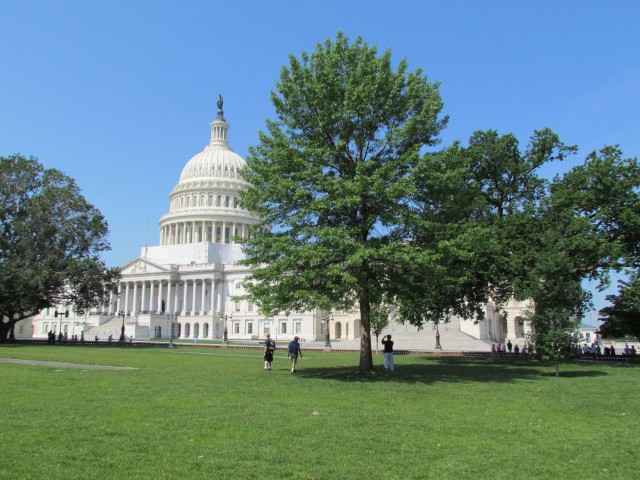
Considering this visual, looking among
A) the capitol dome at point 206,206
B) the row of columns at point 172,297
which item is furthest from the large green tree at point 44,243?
the capitol dome at point 206,206

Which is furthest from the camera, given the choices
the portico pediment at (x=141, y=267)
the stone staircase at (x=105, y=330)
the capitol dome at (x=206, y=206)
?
the capitol dome at (x=206, y=206)

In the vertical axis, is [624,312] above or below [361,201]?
below

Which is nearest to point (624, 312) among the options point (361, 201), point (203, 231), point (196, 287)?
point (361, 201)

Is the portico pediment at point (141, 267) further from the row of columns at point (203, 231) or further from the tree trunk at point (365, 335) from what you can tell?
the tree trunk at point (365, 335)

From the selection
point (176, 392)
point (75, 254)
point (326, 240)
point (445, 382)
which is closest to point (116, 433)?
point (176, 392)

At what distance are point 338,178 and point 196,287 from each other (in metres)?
102

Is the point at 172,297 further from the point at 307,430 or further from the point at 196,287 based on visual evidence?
the point at 307,430

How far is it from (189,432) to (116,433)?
4.21 feet

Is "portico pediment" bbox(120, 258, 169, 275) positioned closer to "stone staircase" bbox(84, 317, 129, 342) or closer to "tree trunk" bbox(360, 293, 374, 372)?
"stone staircase" bbox(84, 317, 129, 342)

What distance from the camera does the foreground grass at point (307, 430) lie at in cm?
834

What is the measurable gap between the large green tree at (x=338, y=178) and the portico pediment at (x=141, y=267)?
99.5 meters

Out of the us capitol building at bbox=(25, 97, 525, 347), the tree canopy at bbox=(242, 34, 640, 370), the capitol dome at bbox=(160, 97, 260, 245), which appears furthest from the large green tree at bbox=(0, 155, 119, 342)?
the capitol dome at bbox=(160, 97, 260, 245)

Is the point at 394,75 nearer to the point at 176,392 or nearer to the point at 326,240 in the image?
the point at 326,240

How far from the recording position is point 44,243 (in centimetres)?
5378
